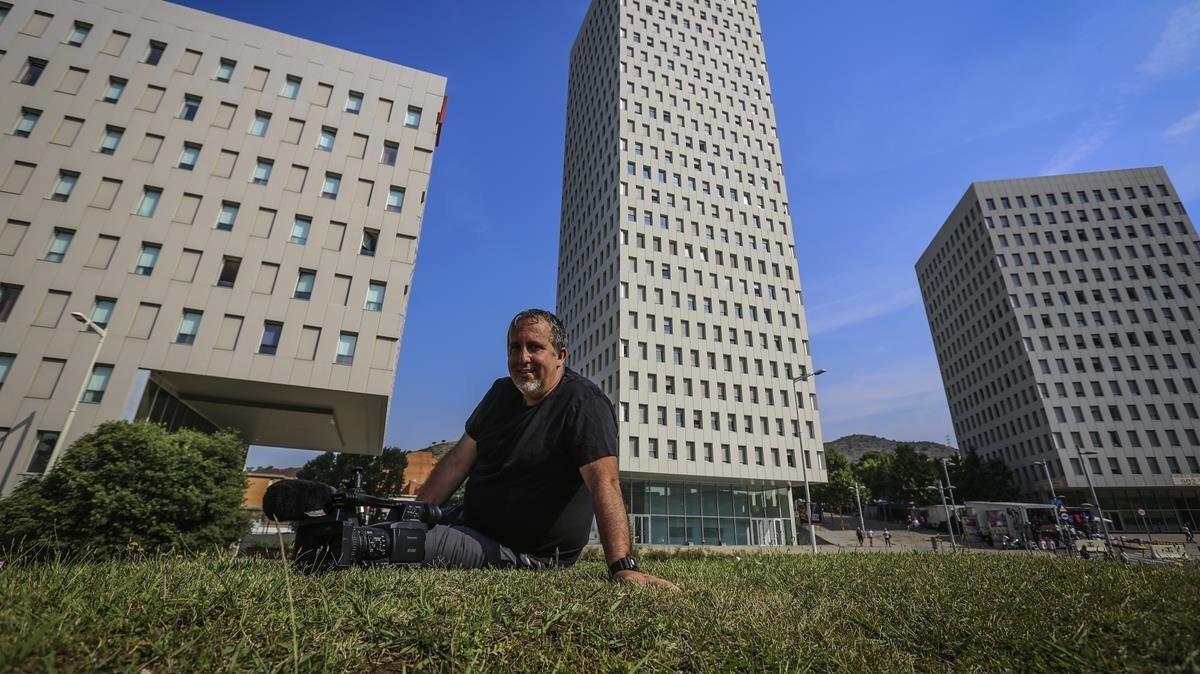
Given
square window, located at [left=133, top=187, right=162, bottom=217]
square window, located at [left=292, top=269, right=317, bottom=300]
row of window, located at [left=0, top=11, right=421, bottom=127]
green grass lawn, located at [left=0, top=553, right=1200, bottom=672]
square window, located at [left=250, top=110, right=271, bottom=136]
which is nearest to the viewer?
green grass lawn, located at [left=0, top=553, right=1200, bottom=672]

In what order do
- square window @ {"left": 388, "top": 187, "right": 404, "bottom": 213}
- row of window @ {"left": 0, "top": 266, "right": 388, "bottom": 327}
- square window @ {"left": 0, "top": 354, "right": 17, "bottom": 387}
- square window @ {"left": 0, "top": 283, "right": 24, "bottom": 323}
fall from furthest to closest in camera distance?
square window @ {"left": 388, "top": 187, "right": 404, "bottom": 213} < row of window @ {"left": 0, "top": 266, "right": 388, "bottom": 327} < square window @ {"left": 0, "top": 283, "right": 24, "bottom": 323} < square window @ {"left": 0, "top": 354, "right": 17, "bottom": 387}

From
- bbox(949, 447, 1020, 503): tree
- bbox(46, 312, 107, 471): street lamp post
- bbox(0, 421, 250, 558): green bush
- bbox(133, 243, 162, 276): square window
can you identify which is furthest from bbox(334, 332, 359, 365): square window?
bbox(949, 447, 1020, 503): tree

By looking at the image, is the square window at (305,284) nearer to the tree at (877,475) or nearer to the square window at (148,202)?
the square window at (148,202)

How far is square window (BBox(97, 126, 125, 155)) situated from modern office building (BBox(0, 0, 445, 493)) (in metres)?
0.08

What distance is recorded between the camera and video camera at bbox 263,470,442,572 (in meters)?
2.69

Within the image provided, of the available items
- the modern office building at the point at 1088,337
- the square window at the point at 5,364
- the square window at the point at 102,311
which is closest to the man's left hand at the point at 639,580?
the square window at the point at 102,311

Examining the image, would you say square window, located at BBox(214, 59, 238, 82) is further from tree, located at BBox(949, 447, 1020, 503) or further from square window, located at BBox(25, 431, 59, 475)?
tree, located at BBox(949, 447, 1020, 503)

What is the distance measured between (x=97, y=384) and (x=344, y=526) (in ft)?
79.8

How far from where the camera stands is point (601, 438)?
12.1ft

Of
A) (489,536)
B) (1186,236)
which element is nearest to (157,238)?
(489,536)

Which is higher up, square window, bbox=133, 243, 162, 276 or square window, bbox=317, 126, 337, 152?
square window, bbox=317, 126, 337, 152

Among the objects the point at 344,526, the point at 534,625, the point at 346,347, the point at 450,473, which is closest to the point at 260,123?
the point at 346,347

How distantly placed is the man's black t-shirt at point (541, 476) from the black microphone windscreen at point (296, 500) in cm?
138

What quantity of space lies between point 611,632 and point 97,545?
17462 mm
